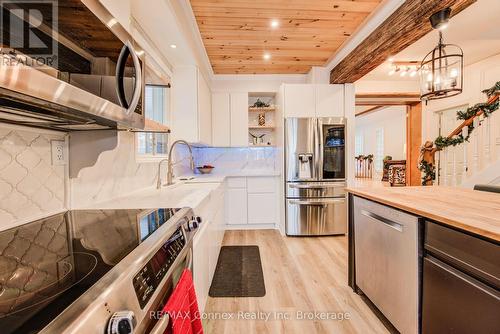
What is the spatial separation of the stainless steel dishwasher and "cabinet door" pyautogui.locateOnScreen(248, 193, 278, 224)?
194 cm

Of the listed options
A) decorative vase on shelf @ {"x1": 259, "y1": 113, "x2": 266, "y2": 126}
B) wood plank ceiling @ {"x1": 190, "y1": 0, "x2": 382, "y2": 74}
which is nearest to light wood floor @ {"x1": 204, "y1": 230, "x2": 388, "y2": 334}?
decorative vase on shelf @ {"x1": 259, "y1": 113, "x2": 266, "y2": 126}

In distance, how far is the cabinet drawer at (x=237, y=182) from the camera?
3.76 metres

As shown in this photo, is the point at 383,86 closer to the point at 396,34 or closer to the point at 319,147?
the point at 319,147

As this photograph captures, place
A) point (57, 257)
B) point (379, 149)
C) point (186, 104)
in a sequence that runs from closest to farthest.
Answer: point (57, 257)
point (186, 104)
point (379, 149)

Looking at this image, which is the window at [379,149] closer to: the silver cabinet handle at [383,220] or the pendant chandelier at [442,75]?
the pendant chandelier at [442,75]

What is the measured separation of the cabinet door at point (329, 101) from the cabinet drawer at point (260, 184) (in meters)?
1.25

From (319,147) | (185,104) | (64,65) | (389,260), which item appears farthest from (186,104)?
(389,260)

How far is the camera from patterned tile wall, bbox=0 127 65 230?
3.06ft

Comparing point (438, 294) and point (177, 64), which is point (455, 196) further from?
point (177, 64)

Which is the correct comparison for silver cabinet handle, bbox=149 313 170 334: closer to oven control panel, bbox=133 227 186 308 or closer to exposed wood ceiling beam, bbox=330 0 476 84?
oven control panel, bbox=133 227 186 308

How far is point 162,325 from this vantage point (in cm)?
66

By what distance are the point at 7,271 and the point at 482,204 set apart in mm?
2062

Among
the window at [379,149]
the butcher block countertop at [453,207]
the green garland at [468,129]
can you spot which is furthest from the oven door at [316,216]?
the window at [379,149]

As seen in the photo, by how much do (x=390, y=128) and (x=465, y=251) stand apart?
374 inches
